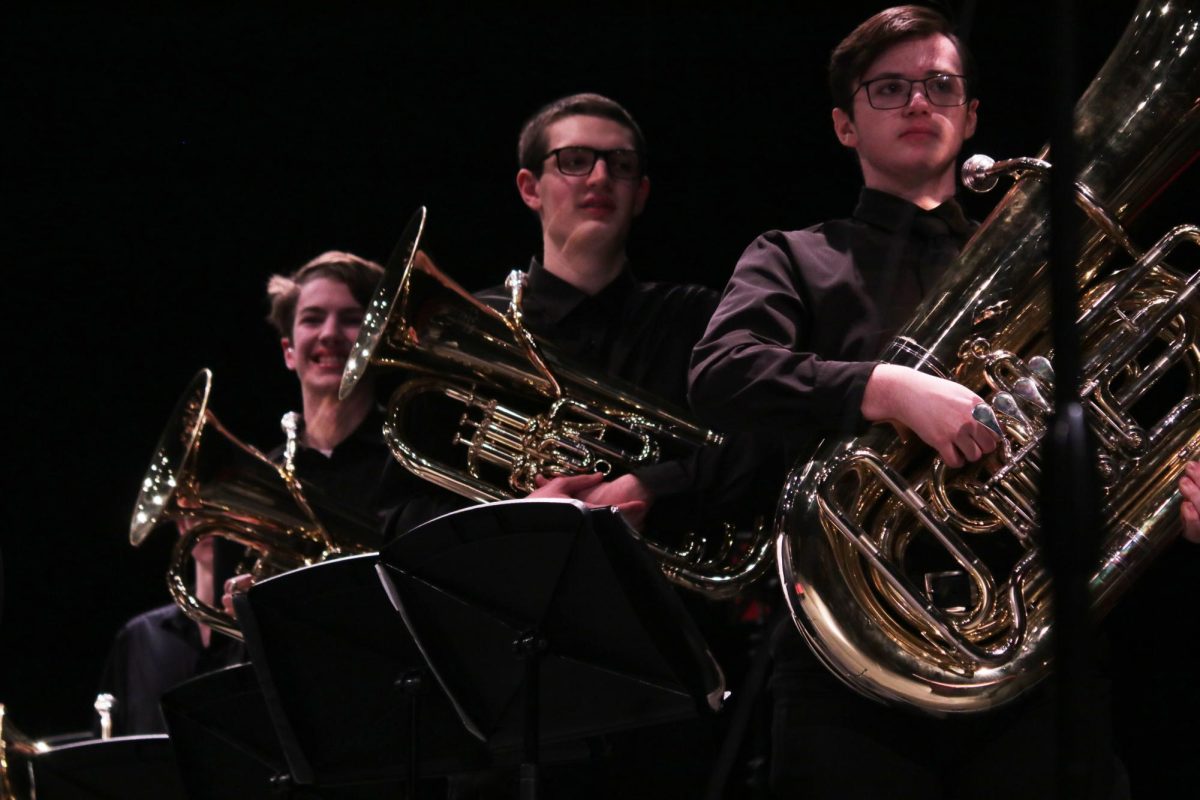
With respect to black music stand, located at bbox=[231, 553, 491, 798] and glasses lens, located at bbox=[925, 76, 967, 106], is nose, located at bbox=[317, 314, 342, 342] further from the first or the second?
glasses lens, located at bbox=[925, 76, 967, 106]

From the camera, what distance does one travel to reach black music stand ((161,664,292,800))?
2234 mm

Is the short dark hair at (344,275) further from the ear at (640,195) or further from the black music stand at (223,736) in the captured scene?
the black music stand at (223,736)

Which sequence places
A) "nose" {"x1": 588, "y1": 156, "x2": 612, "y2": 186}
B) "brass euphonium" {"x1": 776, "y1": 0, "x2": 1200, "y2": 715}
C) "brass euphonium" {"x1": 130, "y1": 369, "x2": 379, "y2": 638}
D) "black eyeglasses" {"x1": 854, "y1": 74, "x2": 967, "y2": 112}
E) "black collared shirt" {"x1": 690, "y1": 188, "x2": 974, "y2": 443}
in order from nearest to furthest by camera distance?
1. "brass euphonium" {"x1": 776, "y1": 0, "x2": 1200, "y2": 715}
2. "black collared shirt" {"x1": 690, "y1": 188, "x2": 974, "y2": 443}
3. "black eyeglasses" {"x1": 854, "y1": 74, "x2": 967, "y2": 112}
4. "nose" {"x1": 588, "y1": 156, "x2": 612, "y2": 186}
5. "brass euphonium" {"x1": 130, "y1": 369, "x2": 379, "y2": 638}

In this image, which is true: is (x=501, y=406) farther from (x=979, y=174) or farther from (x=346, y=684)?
(x=979, y=174)

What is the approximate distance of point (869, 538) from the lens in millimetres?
1928

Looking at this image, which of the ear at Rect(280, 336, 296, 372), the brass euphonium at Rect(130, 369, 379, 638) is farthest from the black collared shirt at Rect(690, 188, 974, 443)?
the ear at Rect(280, 336, 296, 372)

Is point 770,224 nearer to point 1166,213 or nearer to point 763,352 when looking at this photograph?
point 1166,213

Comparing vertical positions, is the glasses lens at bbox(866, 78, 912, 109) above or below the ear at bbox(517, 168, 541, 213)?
above

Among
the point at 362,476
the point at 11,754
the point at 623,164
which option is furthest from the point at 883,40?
the point at 11,754

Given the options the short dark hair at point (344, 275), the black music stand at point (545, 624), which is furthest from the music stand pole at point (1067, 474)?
the short dark hair at point (344, 275)

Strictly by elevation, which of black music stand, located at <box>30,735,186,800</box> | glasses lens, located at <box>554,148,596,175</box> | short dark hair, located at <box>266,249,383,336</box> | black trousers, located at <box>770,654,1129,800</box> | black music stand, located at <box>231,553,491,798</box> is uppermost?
glasses lens, located at <box>554,148,596,175</box>

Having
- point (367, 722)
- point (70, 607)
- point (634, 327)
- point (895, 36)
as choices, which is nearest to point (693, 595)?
point (634, 327)

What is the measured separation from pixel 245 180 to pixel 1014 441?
2730 millimetres

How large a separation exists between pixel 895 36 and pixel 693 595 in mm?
1019
